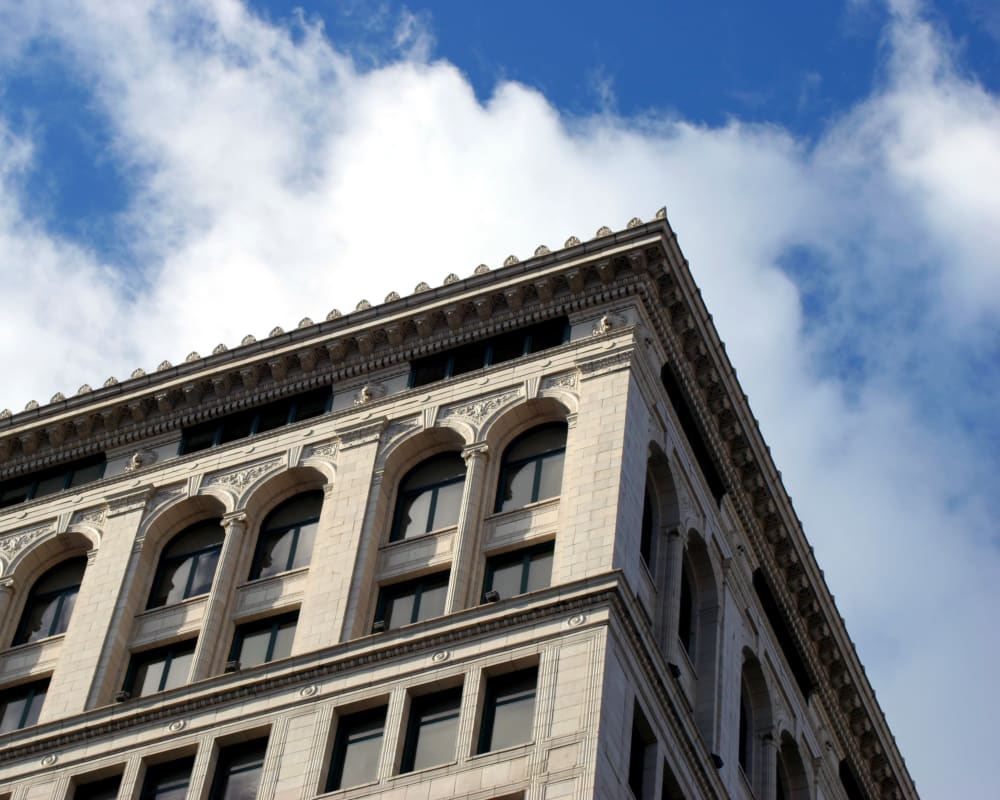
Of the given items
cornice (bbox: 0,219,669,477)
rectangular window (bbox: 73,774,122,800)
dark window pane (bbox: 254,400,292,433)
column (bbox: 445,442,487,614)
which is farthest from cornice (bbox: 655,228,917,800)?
rectangular window (bbox: 73,774,122,800)

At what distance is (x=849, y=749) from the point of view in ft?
228

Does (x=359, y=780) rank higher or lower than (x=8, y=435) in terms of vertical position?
lower

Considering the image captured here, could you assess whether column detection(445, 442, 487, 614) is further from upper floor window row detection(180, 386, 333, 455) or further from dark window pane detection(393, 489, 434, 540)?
upper floor window row detection(180, 386, 333, 455)

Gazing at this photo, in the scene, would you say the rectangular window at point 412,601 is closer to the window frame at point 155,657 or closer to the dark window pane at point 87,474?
the window frame at point 155,657

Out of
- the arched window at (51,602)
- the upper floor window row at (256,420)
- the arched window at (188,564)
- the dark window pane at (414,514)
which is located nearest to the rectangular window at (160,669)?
the arched window at (188,564)

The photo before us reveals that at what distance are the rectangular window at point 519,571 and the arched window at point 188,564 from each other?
7.78m

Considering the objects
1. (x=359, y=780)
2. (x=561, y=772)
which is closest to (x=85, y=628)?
(x=359, y=780)

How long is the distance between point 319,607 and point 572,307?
1073 cm

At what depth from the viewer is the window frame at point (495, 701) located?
4728 cm

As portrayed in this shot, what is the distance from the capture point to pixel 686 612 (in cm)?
5788

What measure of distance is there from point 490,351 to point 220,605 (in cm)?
957

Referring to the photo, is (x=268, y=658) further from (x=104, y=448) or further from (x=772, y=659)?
(x=772, y=659)

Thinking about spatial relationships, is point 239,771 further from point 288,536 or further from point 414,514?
point 414,514

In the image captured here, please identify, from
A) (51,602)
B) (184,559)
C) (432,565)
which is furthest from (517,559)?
(51,602)
